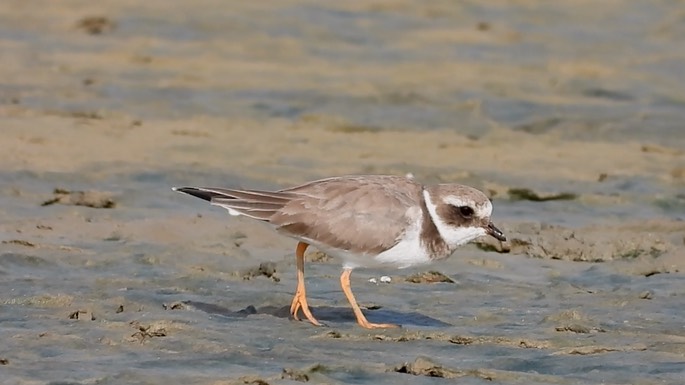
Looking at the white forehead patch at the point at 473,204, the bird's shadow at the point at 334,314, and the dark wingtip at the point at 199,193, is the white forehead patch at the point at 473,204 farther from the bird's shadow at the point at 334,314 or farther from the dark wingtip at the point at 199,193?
the dark wingtip at the point at 199,193

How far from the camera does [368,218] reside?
785cm

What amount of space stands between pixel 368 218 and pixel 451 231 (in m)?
0.46

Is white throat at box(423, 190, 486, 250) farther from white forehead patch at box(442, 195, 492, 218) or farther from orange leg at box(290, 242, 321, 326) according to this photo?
orange leg at box(290, 242, 321, 326)

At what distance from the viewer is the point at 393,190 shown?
26.3 feet

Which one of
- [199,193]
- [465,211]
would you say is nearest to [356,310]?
[465,211]

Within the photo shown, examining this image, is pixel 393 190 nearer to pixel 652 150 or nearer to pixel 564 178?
pixel 564 178

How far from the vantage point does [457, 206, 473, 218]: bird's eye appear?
795 cm

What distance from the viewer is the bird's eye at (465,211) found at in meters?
7.95

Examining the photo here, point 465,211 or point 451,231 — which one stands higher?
point 465,211

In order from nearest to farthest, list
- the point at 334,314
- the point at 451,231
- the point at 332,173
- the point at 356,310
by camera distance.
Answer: the point at 356,310
the point at 451,231
the point at 334,314
the point at 332,173

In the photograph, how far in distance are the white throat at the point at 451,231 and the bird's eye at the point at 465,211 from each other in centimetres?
7

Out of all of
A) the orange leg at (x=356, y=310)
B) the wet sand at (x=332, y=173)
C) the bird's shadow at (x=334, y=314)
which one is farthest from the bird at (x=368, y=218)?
the wet sand at (x=332, y=173)

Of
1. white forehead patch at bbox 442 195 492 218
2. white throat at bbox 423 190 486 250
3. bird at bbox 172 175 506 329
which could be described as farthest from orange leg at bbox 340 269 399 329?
white forehead patch at bbox 442 195 492 218

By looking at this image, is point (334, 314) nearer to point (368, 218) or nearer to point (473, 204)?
point (368, 218)
